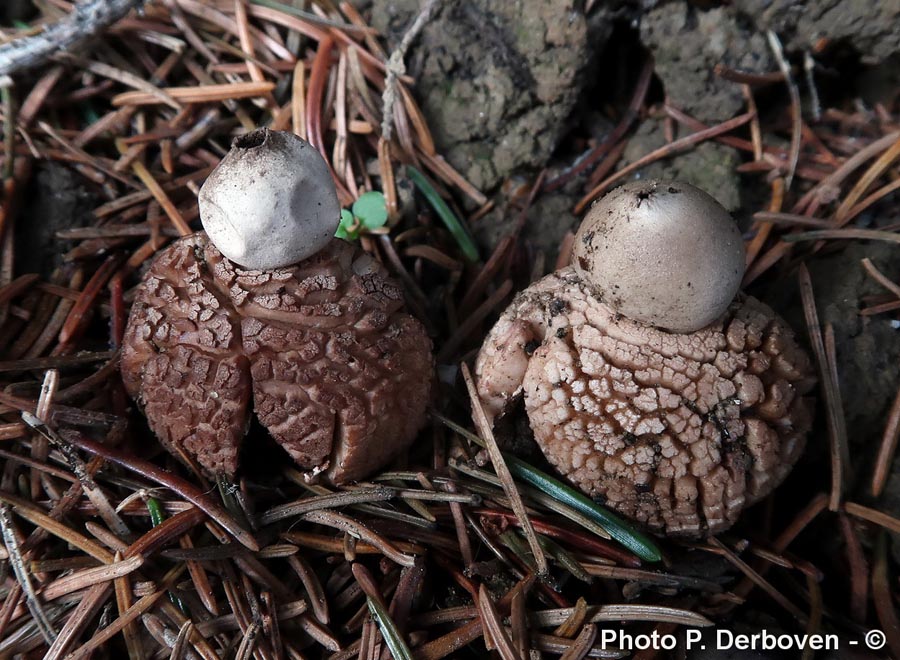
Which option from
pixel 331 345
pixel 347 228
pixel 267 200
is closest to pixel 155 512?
pixel 331 345

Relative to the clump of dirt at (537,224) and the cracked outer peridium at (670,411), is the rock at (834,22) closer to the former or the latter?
the clump of dirt at (537,224)

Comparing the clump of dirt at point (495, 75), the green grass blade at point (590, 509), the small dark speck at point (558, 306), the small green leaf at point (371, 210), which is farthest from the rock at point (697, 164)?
the green grass blade at point (590, 509)

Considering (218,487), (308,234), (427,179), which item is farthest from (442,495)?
(427,179)

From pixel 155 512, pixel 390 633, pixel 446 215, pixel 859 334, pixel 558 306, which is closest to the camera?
pixel 390 633

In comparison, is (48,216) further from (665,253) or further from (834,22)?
(834,22)

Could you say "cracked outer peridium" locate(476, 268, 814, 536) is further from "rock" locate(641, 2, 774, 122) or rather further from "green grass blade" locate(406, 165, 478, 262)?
"rock" locate(641, 2, 774, 122)
